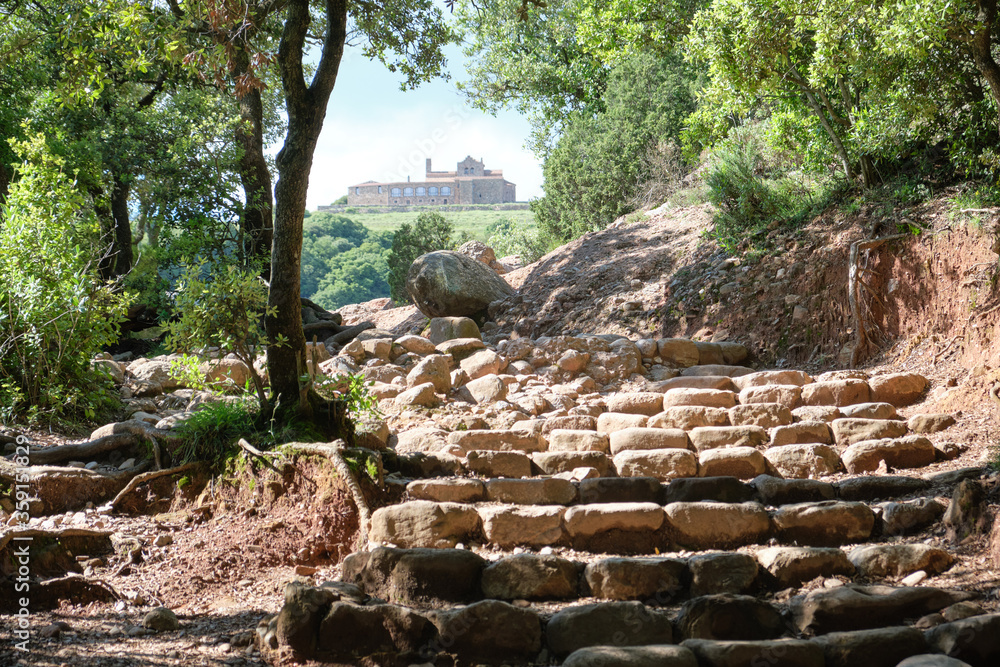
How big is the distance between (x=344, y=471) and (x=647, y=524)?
200 centimetres

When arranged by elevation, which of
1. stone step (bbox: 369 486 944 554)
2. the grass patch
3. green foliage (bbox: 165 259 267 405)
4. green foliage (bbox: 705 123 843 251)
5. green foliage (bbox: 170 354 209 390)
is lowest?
stone step (bbox: 369 486 944 554)

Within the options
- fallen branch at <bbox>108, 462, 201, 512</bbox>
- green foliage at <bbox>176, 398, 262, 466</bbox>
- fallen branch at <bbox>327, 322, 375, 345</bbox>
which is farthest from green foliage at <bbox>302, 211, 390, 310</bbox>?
fallen branch at <bbox>108, 462, 201, 512</bbox>

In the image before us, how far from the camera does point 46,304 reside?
5.75 m

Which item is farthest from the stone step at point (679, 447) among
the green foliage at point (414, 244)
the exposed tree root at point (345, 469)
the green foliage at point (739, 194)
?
the green foliage at point (414, 244)

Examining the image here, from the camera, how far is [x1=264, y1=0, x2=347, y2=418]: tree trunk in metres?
5.19

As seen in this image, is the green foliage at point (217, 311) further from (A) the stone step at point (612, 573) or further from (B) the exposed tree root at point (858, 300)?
(B) the exposed tree root at point (858, 300)

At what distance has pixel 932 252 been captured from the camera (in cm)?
733

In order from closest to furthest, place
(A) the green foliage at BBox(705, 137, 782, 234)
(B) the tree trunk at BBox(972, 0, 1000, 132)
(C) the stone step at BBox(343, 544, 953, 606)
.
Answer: (C) the stone step at BBox(343, 544, 953, 606)
(B) the tree trunk at BBox(972, 0, 1000, 132)
(A) the green foliage at BBox(705, 137, 782, 234)

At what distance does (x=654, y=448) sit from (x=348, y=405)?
2.47 meters

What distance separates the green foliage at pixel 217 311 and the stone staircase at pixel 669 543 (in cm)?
148

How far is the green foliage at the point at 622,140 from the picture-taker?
1639 centimetres

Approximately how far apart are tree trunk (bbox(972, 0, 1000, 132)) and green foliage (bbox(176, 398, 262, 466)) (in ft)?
22.1

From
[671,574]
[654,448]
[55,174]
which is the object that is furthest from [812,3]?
[55,174]

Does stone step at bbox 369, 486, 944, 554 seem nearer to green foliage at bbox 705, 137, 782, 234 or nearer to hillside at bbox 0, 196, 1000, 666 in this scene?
hillside at bbox 0, 196, 1000, 666
